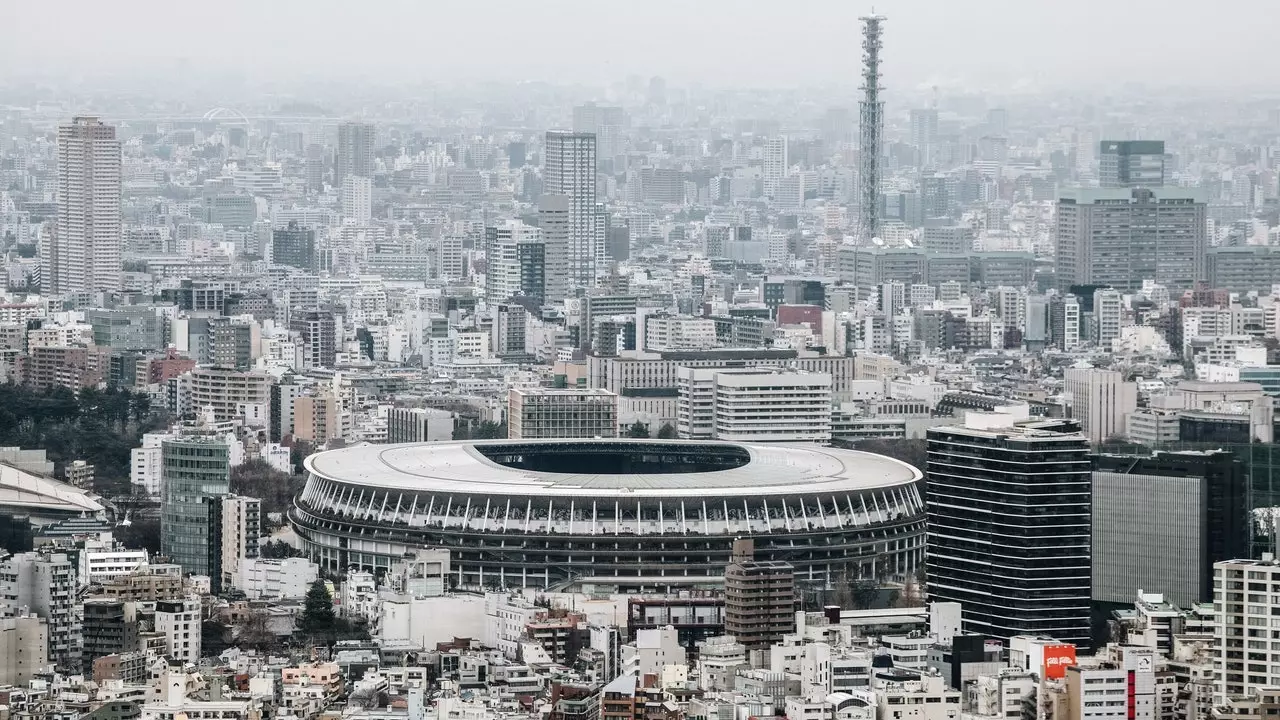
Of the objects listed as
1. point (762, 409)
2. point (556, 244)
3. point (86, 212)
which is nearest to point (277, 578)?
point (762, 409)

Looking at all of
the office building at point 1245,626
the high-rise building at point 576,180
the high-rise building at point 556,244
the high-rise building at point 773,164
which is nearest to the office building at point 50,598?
the office building at point 1245,626

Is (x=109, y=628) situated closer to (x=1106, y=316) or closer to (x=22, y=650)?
(x=22, y=650)

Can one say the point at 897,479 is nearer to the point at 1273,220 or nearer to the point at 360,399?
the point at 360,399

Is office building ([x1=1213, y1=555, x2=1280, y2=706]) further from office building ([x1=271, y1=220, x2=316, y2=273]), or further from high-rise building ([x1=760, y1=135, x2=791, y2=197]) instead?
high-rise building ([x1=760, y1=135, x2=791, y2=197])

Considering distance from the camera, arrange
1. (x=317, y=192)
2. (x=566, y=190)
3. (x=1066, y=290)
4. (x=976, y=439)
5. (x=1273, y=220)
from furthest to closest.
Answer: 1. (x=317, y=192)
2. (x=566, y=190)
3. (x=1273, y=220)
4. (x=1066, y=290)
5. (x=976, y=439)

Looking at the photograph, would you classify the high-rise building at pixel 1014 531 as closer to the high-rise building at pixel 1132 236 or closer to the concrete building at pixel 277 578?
the concrete building at pixel 277 578

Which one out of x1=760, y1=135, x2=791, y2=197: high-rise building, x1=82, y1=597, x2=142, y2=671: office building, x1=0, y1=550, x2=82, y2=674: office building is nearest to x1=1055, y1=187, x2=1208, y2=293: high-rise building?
x1=760, y1=135, x2=791, y2=197: high-rise building

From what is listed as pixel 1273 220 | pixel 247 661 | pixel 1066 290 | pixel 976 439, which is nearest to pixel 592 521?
pixel 976 439
